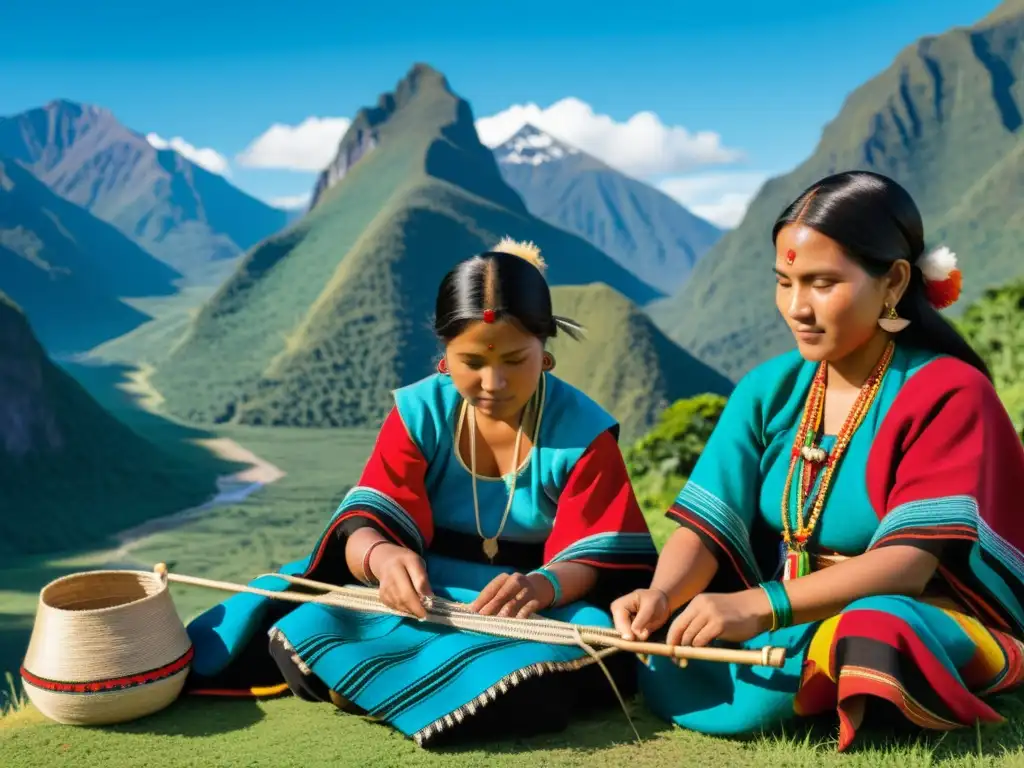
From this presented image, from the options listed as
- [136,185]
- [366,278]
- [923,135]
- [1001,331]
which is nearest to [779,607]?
[1001,331]

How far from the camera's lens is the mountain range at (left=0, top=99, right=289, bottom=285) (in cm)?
10931

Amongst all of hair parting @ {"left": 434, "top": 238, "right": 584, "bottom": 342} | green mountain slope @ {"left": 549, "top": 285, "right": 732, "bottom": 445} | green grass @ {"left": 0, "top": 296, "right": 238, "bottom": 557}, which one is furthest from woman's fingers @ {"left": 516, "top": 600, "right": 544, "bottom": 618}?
green mountain slope @ {"left": 549, "top": 285, "right": 732, "bottom": 445}

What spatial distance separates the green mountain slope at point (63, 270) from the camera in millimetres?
67500

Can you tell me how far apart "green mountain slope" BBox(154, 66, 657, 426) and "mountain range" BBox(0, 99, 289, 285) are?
33.1 m

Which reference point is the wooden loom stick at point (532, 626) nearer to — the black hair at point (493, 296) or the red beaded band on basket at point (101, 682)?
the red beaded band on basket at point (101, 682)

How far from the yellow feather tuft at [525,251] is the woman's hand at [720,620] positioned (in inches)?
41.5

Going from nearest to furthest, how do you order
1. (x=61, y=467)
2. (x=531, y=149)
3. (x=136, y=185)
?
(x=61, y=467), (x=136, y=185), (x=531, y=149)

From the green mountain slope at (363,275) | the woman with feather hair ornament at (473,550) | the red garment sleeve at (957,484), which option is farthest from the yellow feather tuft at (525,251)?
the green mountain slope at (363,275)

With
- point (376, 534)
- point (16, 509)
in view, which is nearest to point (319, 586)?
point (376, 534)

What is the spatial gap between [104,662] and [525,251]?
155 centimetres

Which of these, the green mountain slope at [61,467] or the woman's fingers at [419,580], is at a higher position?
the woman's fingers at [419,580]

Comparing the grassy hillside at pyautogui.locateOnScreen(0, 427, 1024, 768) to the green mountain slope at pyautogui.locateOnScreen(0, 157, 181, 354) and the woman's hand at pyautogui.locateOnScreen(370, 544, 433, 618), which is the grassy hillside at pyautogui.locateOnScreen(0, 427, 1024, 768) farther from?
the green mountain slope at pyautogui.locateOnScreen(0, 157, 181, 354)

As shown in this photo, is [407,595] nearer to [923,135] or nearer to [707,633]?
[707,633]

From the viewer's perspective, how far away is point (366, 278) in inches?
2189
